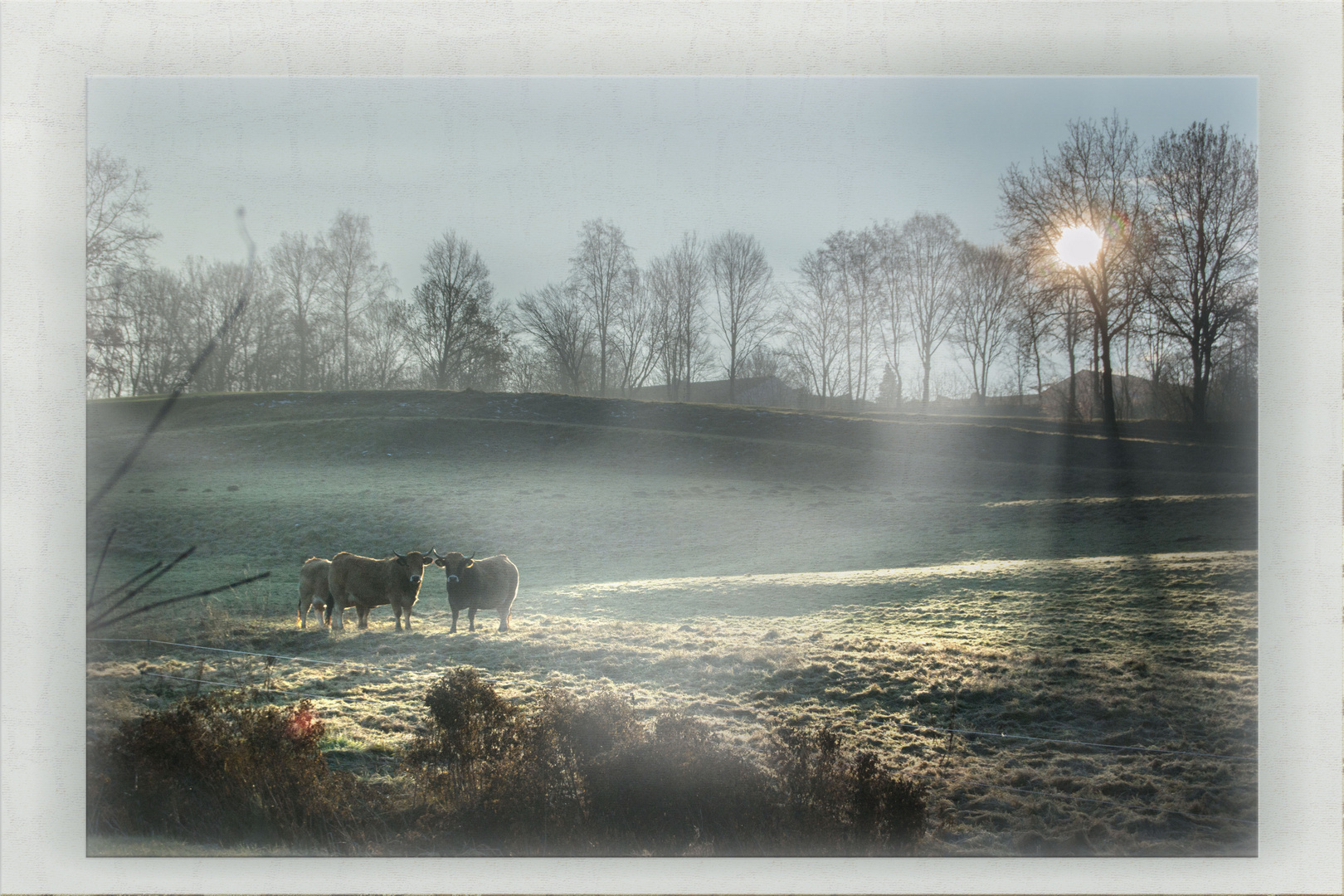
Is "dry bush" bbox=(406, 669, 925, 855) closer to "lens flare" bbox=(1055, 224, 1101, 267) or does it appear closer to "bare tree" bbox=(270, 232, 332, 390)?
"bare tree" bbox=(270, 232, 332, 390)

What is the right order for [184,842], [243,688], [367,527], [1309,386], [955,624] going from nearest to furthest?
[184,842] → [1309,386] → [243,688] → [955,624] → [367,527]

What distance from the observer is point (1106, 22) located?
550 cm

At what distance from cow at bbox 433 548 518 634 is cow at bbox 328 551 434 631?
42 centimetres

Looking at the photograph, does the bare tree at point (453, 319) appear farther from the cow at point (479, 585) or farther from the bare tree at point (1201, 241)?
the bare tree at point (1201, 241)

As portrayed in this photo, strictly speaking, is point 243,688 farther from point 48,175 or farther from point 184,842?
point 48,175

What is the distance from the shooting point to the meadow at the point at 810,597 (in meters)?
5.51

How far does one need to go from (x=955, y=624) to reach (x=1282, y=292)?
4146mm

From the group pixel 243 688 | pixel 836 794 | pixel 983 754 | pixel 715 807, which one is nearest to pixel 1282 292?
pixel 983 754

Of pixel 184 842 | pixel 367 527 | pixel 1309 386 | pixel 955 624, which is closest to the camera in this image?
pixel 184 842

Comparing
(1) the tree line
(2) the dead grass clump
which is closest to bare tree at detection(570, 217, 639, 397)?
(1) the tree line

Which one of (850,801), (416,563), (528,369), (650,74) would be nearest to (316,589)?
(416,563)

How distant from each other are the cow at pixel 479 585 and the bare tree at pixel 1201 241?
25.9 ft

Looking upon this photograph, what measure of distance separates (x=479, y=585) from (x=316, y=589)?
192 cm

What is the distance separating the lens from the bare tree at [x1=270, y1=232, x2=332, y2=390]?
7.56 m
